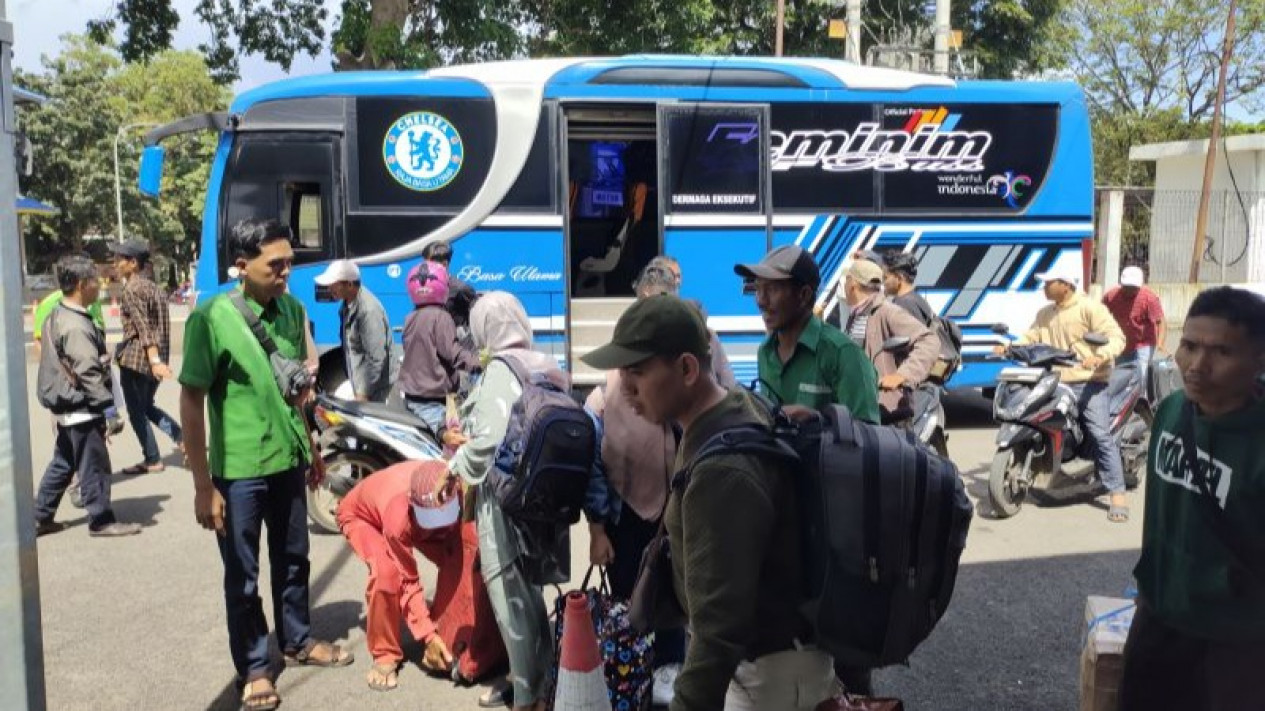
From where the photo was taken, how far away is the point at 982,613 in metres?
5.07

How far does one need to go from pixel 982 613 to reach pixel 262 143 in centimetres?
662

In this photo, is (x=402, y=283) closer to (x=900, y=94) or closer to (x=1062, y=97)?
(x=900, y=94)

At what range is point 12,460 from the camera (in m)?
2.47

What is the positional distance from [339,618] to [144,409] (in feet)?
12.6

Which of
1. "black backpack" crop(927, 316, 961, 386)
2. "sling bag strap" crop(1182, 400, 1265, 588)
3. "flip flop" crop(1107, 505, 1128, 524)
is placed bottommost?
"flip flop" crop(1107, 505, 1128, 524)

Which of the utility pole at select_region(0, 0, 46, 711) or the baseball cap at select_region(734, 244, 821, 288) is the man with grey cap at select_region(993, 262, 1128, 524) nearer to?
the baseball cap at select_region(734, 244, 821, 288)

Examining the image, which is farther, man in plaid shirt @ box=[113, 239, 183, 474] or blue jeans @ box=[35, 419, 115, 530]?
man in plaid shirt @ box=[113, 239, 183, 474]

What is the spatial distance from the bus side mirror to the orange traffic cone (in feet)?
23.4

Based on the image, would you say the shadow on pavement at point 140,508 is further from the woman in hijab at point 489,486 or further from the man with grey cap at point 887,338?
the man with grey cap at point 887,338

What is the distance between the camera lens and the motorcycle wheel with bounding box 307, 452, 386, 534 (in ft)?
20.6

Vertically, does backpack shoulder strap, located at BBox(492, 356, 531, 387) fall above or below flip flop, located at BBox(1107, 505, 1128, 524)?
above

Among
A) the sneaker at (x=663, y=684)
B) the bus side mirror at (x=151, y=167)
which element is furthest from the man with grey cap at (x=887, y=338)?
the bus side mirror at (x=151, y=167)

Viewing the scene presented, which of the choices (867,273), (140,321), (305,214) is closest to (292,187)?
(305,214)

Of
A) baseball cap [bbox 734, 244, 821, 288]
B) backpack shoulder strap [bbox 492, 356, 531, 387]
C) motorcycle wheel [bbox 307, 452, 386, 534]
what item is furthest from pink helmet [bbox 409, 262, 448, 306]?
baseball cap [bbox 734, 244, 821, 288]
